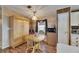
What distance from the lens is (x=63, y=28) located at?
1281 mm

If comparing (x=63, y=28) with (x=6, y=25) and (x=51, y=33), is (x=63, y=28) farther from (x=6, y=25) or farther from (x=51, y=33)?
(x=6, y=25)

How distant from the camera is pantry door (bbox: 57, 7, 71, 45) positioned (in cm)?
126

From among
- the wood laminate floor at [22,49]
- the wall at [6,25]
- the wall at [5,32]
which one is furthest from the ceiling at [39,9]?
the wood laminate floor at [22,49]

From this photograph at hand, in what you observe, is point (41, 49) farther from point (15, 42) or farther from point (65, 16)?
point (65, 16)

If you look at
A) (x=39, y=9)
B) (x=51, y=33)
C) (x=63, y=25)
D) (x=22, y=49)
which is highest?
(x=39, y=9)

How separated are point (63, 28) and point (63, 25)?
40 millimetres

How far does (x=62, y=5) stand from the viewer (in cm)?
120

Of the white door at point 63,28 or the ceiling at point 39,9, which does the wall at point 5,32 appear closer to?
the ceiling at point 39,9

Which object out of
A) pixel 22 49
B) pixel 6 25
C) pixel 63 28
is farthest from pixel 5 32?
pixel 63 28

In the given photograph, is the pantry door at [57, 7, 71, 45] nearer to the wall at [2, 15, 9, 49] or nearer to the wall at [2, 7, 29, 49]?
the wall at [2, 7, 29, 49]

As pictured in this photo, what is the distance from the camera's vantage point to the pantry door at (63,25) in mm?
1257

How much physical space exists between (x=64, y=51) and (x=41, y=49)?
299mm
